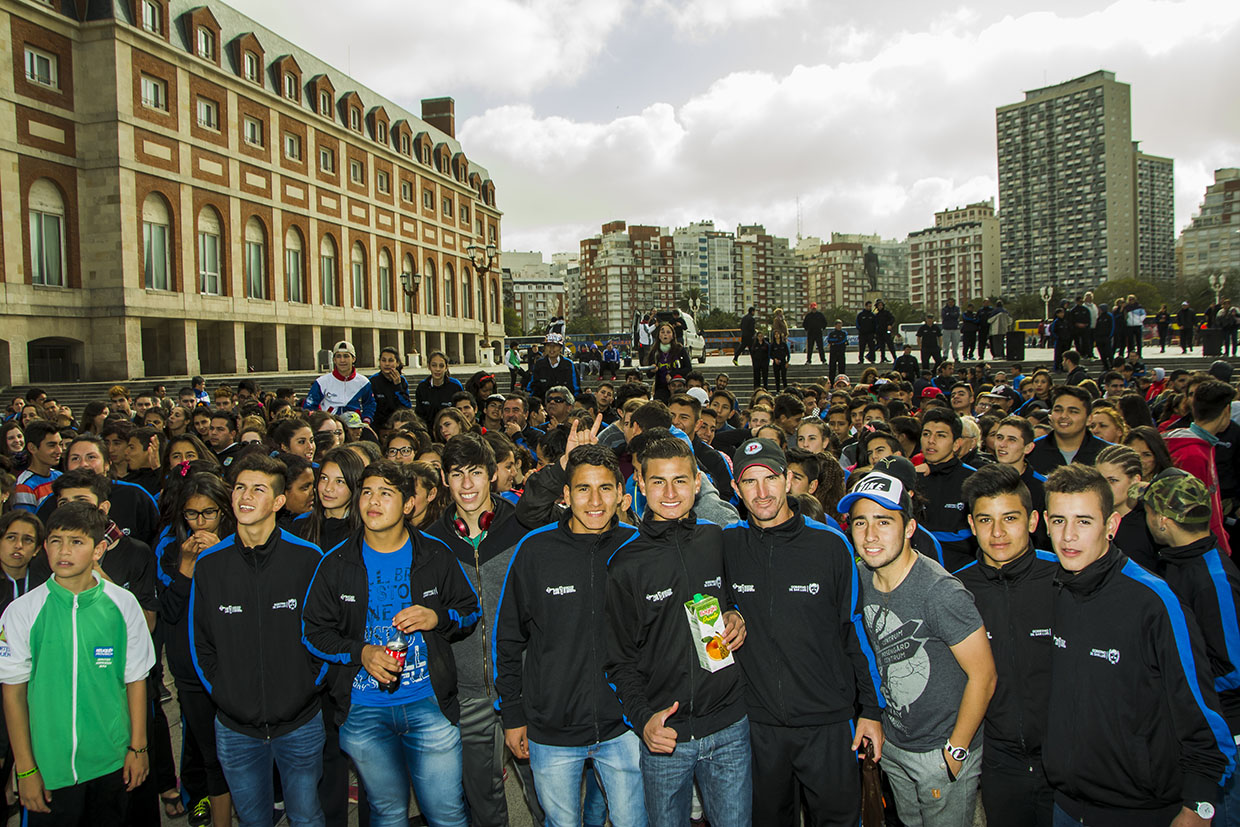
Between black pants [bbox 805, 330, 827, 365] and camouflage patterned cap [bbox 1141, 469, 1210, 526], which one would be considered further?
black pants [bbox 805, 330, 827, 365]

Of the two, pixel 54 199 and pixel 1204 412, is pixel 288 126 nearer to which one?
pixel 54 199

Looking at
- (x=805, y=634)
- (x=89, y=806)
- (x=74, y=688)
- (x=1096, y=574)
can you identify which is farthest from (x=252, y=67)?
Result: (x=1096, y=574)

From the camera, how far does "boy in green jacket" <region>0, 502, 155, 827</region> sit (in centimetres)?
345

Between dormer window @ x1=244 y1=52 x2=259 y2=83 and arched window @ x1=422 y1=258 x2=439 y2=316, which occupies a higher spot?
dormer window @ x1=244 y1=52 x2=259 y2=83

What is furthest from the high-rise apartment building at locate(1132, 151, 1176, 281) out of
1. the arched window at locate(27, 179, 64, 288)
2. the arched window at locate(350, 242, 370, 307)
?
the arched window at locate(27, 179, 64, 288)

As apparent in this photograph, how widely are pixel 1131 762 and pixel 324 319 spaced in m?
42.8

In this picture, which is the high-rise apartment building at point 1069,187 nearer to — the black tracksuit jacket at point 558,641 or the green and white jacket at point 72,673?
the black tracksuit jacket at point 558,641

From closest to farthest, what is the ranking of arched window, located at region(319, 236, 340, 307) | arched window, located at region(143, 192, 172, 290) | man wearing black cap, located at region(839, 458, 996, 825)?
man wearing black cap, located at region(839, 458, 996, 825) < arched window, located at region(143, 192, 172, 290) < arched window, located at region(319, 236, 340, 307)

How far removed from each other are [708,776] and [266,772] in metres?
2.13

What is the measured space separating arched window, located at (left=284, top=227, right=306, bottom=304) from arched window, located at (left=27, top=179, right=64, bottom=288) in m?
10.8

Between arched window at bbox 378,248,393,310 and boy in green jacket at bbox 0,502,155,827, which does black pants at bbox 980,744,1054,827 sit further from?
arched window at bbox 378,248,393,310

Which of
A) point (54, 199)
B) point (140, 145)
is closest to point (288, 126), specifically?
point (140, 145)

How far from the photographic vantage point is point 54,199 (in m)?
28.2

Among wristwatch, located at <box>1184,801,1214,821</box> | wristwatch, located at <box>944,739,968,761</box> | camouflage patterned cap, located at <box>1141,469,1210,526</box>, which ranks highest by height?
camouflage patterned cap, located at <box>1141,469,1210,526</box>
